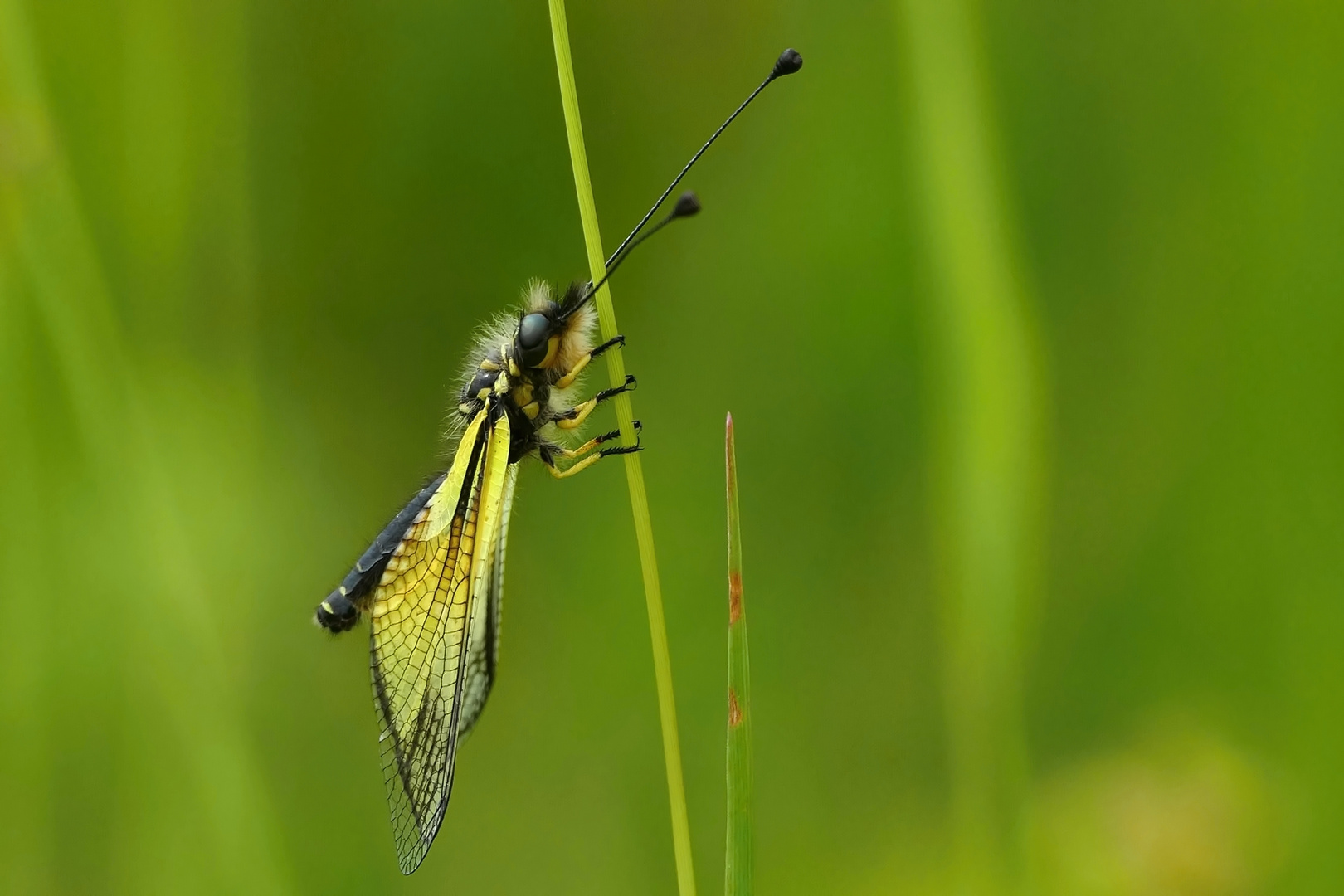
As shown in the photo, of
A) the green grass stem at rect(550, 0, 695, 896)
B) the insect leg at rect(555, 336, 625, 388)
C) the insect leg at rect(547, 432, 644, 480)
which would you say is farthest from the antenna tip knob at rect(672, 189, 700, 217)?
Result: the insect leg at rect(555, 336, 625, 388)

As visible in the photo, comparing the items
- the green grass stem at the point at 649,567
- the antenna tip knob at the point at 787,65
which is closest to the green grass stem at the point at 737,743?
the green grass stem at the point at 649,567

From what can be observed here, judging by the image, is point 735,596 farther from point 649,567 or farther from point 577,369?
point 577,369

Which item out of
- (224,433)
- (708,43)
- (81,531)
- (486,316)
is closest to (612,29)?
(708,43)

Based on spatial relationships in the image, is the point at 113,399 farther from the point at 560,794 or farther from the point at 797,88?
the point at 797,88

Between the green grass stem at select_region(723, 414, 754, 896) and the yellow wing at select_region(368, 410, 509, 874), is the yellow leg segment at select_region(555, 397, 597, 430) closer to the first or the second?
the yellow wing at select_region(368, 410, 509, 874)

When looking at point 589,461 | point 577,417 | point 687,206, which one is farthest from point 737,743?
point 577,417

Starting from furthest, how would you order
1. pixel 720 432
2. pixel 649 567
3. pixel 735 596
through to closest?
pixel 720 432
pixel 649 567
pixel 735 596

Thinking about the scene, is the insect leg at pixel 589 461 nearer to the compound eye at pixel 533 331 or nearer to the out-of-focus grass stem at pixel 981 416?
the compound eye at pixel 533 331

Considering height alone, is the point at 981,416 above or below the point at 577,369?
below
